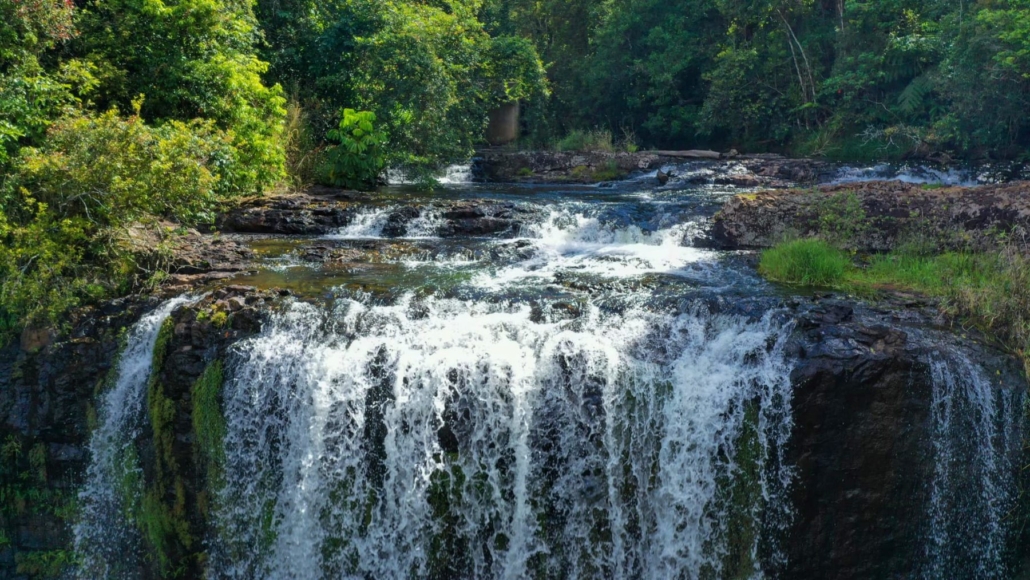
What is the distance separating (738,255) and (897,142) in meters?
11.7

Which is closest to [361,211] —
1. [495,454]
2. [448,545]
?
[495,454]

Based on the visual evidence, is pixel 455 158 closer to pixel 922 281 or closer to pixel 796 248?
pixel 796 248

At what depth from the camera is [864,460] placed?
6570mm

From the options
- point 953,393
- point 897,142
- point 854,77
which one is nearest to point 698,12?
point 854,77

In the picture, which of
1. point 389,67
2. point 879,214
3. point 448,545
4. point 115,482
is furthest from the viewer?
point 389,67

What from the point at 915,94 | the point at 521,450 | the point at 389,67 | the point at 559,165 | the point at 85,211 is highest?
the point at 389,67

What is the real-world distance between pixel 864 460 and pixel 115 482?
6.58m

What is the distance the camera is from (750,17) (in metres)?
24.0

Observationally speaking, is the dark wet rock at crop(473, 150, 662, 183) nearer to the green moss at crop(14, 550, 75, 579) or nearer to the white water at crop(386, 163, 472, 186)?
the white water at crop(386, 163, 472, 186)

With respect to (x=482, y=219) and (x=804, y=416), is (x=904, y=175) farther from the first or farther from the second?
(x=804, y=416)

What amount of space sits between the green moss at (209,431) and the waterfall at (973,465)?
605cm

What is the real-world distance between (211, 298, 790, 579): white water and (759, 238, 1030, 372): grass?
187cm

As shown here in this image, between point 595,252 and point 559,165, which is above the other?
point 559,165

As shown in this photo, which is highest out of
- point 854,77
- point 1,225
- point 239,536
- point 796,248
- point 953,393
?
point 854,77
